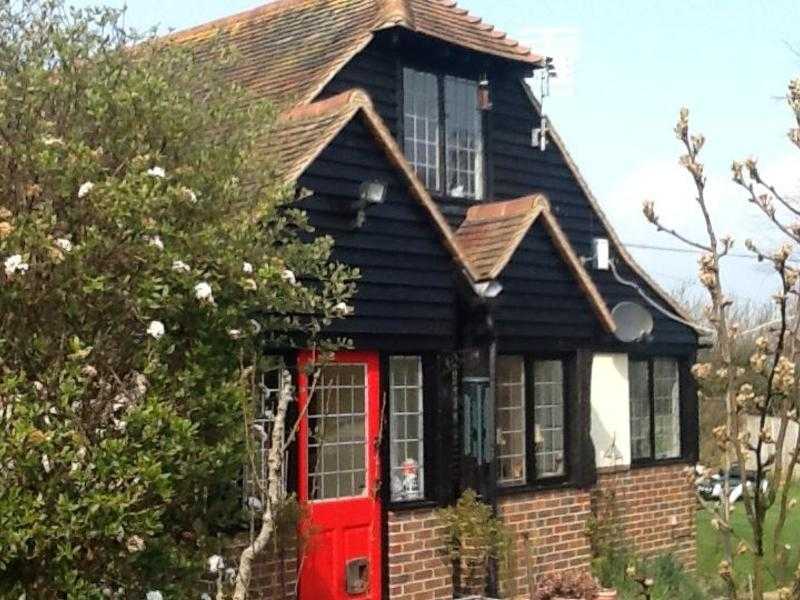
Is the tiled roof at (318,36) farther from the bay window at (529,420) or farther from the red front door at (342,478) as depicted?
the bay window at (529,420)

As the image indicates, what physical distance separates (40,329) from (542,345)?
7098 mm

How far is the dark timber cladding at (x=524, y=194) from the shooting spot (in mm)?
12367

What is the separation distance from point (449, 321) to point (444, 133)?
2709 millimetres

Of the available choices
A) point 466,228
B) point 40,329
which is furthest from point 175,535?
point 466,228

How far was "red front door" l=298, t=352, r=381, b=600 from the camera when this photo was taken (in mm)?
10180

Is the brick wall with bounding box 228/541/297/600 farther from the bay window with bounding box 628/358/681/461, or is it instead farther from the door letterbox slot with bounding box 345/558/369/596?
the bay window with bounding box 628/358/681/461

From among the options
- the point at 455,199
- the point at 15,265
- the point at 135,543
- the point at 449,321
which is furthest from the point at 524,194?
the point at 15,265

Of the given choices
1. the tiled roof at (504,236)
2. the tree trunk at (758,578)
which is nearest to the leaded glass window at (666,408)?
the tiled roof at (504,236)

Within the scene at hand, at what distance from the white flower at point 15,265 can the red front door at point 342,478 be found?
393 cm

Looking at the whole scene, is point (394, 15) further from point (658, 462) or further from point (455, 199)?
point (658, 462)

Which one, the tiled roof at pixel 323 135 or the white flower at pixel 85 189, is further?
the tiled roof at pixel 323 135

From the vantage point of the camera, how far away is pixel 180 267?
22.6 ft

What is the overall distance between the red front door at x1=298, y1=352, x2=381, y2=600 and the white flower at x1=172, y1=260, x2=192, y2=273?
3.08 meters

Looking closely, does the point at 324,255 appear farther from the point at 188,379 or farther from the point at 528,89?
the point at 528,89
